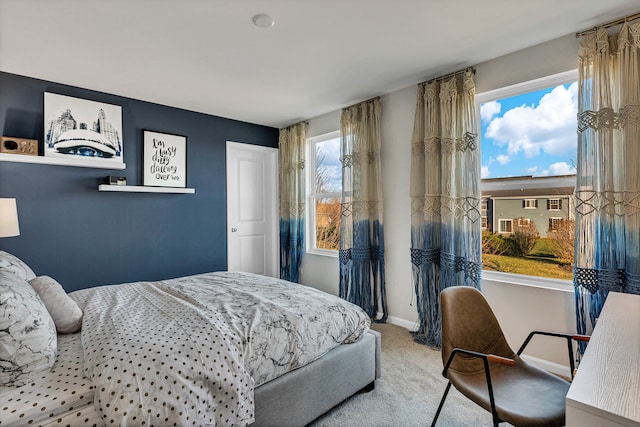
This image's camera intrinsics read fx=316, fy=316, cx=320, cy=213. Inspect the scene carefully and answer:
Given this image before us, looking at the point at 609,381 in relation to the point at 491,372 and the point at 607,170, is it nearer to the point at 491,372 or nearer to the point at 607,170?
the point at 491,372

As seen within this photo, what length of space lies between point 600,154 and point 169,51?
3.18m

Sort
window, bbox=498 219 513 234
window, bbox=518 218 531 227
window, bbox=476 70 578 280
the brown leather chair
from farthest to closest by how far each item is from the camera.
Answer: window, bbox=498 219 513 234, window, bbox=518 218 531 227, window, bbox=476 70 578 280, the brown leather chair

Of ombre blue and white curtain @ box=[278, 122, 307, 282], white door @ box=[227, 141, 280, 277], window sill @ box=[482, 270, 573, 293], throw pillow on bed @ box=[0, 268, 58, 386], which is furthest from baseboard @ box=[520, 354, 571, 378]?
white door @ box=[227, 141, 280, 277]

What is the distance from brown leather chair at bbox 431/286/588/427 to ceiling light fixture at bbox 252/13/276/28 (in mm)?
2013

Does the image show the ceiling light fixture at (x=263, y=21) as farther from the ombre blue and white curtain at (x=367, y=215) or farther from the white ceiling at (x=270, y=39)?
the ombre blue and white curtain at (x=367, y=215)

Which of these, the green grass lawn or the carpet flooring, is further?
the green grass lawn

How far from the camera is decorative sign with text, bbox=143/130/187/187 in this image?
364 cm

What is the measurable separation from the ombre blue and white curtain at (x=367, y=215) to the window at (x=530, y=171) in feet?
3.41

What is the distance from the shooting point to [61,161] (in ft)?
9.88

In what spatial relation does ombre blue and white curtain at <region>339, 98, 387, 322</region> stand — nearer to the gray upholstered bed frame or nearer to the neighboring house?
the neighboring house

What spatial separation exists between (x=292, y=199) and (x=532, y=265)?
2.93 m

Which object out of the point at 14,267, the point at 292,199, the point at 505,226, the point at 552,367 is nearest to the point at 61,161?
the point at 14,267

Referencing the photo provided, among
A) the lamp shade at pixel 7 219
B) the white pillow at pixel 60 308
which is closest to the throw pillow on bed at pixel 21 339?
the white pillow at pixel 60 308

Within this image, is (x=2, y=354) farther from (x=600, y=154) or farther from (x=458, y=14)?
(x=600, y=154)
